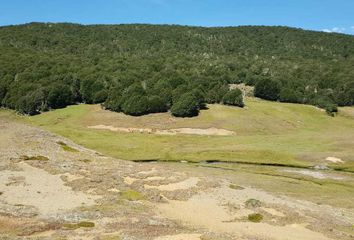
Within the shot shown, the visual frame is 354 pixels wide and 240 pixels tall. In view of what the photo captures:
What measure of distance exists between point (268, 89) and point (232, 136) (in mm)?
49397

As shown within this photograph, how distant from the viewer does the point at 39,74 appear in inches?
6132

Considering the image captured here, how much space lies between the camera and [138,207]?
46.2 meters

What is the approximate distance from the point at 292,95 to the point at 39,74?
264 ft

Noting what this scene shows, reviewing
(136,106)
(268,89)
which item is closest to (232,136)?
(136,106)

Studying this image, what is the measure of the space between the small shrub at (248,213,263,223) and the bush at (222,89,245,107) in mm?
89154

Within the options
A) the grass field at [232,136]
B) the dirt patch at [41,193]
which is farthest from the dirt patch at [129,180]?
the grass field at [232,136]

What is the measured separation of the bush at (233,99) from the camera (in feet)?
442

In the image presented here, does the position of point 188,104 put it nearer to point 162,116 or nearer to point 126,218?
point 162,116

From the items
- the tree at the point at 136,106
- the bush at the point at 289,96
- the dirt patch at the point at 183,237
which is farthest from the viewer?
the bush at the point at 289,96

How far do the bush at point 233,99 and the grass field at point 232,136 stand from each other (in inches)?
135

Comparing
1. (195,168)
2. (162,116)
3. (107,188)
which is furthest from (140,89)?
(107,188)

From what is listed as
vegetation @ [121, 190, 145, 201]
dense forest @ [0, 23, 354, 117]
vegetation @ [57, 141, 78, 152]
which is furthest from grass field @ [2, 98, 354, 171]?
vegetation @ [121, 190, 145, 201]

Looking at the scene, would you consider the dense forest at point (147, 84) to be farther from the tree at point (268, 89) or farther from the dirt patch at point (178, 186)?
the dirt patch at point (178, 186)

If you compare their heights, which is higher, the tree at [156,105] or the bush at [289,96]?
the bush at [289,96]
